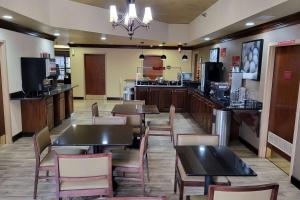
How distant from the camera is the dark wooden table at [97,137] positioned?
9.23 ft

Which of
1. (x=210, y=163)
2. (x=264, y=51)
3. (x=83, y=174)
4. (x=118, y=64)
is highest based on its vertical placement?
(x=264, y=51)

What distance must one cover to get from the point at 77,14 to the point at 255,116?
4408 millimetres

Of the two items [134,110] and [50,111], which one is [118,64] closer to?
[50,111]

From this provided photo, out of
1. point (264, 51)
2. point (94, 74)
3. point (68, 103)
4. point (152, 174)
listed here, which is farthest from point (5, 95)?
point (94, 74)

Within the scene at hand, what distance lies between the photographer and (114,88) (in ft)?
37.3

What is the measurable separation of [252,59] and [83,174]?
4.00m

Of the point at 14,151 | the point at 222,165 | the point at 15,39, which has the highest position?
the point at 15,39

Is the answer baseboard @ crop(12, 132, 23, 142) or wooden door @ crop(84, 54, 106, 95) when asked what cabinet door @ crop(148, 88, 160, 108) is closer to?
wooden door @ crop(84, 54, 106, 95)

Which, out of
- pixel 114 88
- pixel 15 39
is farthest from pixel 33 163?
pixel 114 88

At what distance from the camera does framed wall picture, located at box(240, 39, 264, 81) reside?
4.69 meters

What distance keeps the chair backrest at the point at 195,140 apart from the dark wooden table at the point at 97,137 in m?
0.60

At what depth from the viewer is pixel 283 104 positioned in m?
4.13

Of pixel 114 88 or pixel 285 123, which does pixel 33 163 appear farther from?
pixel 114 88

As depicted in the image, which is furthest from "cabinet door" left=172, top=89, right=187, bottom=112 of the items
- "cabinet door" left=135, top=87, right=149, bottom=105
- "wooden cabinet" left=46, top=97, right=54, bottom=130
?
"wooden cabinet" left=46, top=97, right=54, bottom=130
